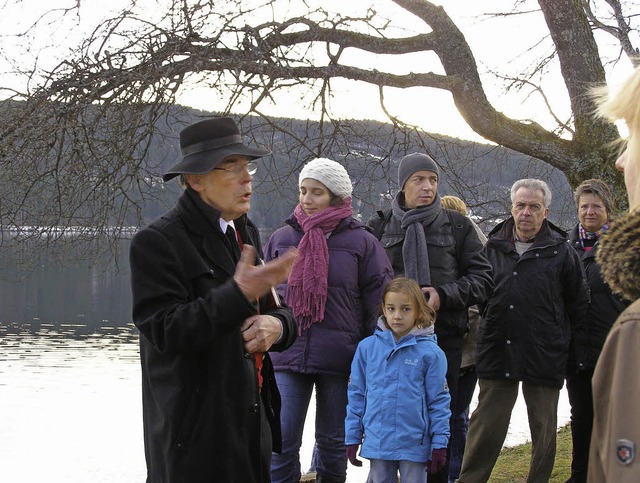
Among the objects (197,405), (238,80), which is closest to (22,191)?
(238,80)

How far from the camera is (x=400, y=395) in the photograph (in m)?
4.41

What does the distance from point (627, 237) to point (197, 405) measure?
1.68m

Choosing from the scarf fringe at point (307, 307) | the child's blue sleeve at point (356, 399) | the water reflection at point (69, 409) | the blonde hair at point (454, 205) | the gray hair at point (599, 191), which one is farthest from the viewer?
the water reflection at point (69, 409)

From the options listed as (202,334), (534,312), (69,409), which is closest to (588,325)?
(534,312)

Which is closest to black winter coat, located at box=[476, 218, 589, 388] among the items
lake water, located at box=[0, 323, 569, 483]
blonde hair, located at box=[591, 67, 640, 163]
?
blonde hair, located at box=[591, 67, 640, 163]

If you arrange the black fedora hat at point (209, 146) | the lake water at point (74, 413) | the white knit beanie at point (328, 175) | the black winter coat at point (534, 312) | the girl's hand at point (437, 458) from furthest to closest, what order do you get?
the lake water at point (74, 413)
the black winter coat at point (534, 312)
the white knit beanie at point (328, 175)
the girl's hand at point (437, 458)
the black fedora hat at point (209, 146)

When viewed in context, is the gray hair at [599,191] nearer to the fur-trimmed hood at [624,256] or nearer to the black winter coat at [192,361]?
the black winter coat at [192,361]

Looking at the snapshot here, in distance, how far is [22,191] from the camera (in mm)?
7688

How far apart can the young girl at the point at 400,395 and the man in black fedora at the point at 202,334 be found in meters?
1.49

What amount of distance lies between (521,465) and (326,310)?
3173mm

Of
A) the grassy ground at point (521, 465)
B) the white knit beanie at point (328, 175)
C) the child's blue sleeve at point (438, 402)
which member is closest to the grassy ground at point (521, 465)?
the grassy ground at point (521, 465)

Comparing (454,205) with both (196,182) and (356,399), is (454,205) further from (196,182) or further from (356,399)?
(196,182)

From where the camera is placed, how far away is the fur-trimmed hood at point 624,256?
4.80 feet

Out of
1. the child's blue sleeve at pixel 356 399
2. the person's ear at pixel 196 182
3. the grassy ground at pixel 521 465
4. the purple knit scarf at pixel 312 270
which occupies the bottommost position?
the grassy ground at pixel 521 465
